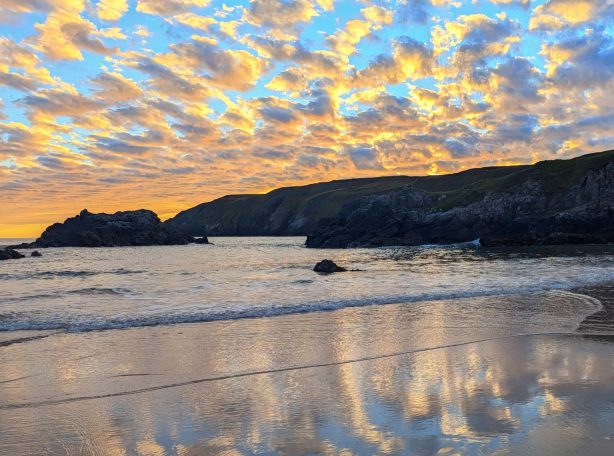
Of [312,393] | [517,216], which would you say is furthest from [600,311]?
[517,216]

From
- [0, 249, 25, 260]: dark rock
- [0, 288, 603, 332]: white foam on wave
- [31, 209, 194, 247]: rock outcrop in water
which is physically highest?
[31, 209, 194, 247]: rock outcrop in water

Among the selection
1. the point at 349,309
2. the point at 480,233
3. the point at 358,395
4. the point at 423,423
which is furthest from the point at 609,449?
the point at 480,233

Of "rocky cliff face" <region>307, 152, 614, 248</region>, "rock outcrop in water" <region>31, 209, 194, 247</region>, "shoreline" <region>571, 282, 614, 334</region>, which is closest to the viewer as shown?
"shoreline" <region>571, 282, 614, 334</region>

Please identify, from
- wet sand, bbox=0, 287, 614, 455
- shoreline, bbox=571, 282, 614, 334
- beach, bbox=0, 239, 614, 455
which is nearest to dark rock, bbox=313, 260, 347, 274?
shoreline, bbox=571, 282, 614, 334

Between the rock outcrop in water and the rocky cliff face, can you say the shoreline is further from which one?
the rock outcrop in water

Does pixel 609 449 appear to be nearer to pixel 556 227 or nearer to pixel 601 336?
pixel 601 336

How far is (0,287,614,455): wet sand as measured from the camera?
19.4ft

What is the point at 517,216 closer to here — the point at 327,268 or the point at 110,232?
the point at 327,268

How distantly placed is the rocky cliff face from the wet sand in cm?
7519

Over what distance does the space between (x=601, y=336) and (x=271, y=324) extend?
9.31m

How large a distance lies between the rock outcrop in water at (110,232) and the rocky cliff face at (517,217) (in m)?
49.8

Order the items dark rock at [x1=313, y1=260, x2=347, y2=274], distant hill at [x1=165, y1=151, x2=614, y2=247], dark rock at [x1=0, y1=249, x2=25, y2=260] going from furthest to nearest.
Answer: distant hill at [x1=165, y1=151, x2=614, y2=247] → dark rock at [x1=0, y1=249, x2=25, y2=260] → dark rock at [x1=313, y1=260, x2=347, y2=274]

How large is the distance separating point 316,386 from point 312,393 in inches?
18.0

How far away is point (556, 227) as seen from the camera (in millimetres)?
93688
